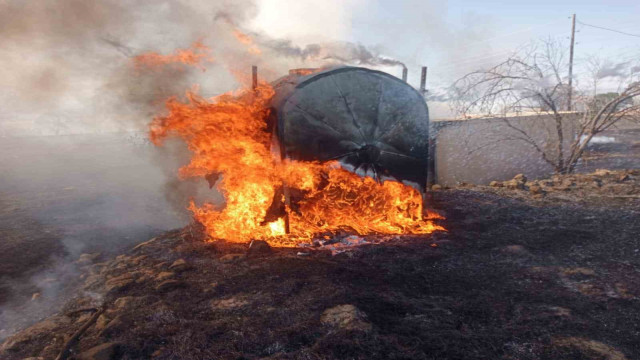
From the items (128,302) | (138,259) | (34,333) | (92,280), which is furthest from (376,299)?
(92,280)

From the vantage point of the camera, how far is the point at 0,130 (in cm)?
3069

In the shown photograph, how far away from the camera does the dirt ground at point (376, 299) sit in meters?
4.07

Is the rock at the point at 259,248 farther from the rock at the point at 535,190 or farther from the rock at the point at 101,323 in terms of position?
the rock at the point at 535,190

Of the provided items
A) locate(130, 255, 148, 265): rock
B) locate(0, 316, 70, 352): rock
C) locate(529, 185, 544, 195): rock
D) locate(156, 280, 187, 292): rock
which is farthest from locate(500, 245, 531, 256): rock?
locate(0, 316, 70, 352): rock

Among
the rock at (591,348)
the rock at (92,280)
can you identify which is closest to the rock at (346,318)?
the rock at (591,348)

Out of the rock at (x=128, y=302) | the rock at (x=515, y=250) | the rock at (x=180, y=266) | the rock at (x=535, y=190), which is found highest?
the rock at (x=535, y=190)

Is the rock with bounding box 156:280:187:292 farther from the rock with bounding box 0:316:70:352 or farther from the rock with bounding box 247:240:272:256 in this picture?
the rock with bounding box 247:240:272:256

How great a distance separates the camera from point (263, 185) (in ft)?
26.6

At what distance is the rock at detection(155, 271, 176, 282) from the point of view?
19.6 feet

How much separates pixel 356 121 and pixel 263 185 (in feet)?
8.15

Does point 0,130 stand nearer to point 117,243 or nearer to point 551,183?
point 117,243

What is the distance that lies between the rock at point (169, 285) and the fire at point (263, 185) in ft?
6.85

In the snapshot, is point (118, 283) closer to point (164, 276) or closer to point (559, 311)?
point (164, 276)

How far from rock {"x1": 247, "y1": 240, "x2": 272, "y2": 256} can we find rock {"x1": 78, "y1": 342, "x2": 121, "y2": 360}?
300 cm
